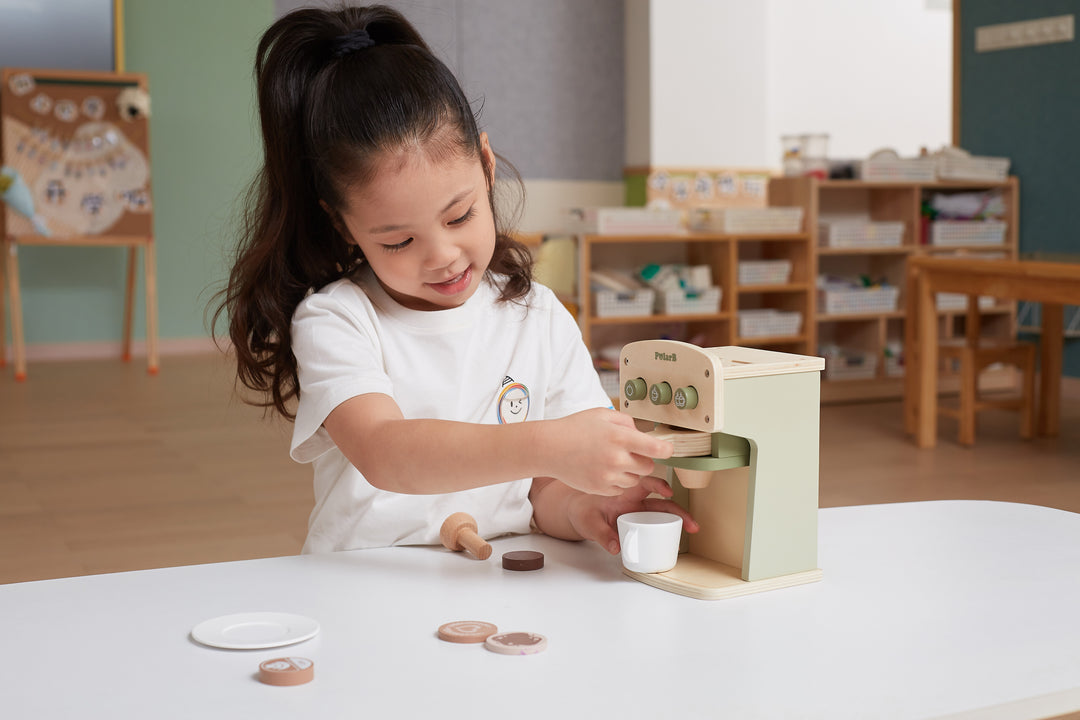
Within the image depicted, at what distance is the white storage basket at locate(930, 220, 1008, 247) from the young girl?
396 centimetres

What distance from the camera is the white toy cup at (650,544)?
77 cm

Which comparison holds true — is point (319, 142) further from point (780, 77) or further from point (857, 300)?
point (780, 77)

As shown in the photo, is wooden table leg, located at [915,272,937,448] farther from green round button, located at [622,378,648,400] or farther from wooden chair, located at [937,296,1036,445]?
green round button, located at [622,378,648,400]

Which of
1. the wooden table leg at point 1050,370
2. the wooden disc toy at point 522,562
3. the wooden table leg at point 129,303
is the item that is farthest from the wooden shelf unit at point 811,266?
the wooden disc toy at point 522,562

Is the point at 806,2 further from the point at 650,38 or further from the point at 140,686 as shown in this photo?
the point at 140,686

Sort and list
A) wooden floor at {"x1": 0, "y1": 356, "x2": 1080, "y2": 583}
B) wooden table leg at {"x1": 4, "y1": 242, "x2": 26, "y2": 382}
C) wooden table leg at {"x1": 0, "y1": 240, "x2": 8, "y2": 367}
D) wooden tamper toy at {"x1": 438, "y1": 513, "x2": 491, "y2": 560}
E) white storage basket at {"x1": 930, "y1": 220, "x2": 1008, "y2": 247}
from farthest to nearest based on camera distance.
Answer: wooden table leg at {"x1": 0, "y1": 240, "x2": 8, "y2": 367} → wooden table leg at {"x1": 4, "y1": 242, "x2": 26, "y2": 382} → white storage basket at {"x1": 930, "y1": 220, "x2": 1008, "y2": 247} → wooden floor at {"x1": 0, "y1": 356, "x2": 1080, "y2": 583} → wooden tamper toy at {"x1": 438, "y1": 513, "x2": 491, "y2": 560}

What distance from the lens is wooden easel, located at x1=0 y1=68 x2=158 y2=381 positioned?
209 inches

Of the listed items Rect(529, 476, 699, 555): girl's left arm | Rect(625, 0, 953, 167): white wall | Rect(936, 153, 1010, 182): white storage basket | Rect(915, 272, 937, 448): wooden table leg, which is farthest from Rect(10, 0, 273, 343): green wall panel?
Rect(529, 476, 699, 555): girl's left arm

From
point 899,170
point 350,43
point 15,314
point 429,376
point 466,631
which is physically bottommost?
point 15,314

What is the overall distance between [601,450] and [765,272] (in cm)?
397

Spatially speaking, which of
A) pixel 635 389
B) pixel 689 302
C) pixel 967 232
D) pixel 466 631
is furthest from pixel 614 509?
pixel 967 232

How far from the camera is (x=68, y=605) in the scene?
2.40 ft

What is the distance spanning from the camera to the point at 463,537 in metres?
0.84

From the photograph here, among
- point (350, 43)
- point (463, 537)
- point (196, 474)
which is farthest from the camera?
point (196, 474)
